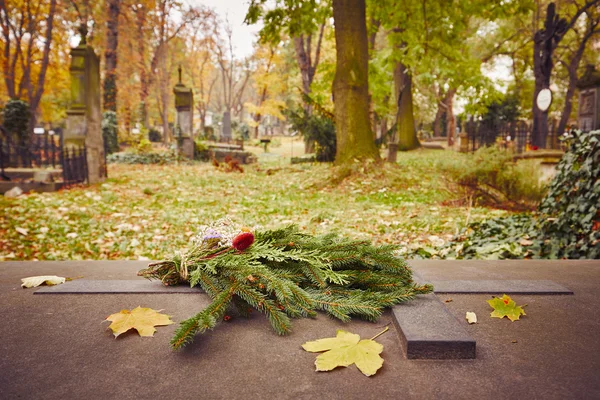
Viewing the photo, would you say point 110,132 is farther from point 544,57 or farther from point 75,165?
point 544,57

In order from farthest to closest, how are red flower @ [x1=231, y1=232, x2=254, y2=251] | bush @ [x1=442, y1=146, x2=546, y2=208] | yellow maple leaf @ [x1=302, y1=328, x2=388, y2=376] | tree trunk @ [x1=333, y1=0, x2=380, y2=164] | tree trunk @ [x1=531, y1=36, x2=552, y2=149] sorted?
tree trunk @ [x1=531, y1=36, x2=552, y2=149] < tree trunk @ [x1=333, y1=0, x2=380, y2=164] < bush @ [x1=442, y1=146, x2=546, y2=208] < red flower @ [x1=231, y1=232, x2=254, y2=251] < yellow maple leaf @ [x1=302, y1=328, x2=388, y2=376]

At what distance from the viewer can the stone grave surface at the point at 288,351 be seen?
147 centimetres

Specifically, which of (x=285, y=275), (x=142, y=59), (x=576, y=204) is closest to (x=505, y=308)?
(x=285, y=275)

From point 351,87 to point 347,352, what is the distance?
9.23 m

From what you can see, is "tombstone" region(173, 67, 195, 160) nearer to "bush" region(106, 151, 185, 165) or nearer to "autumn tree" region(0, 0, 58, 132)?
"bush" region(106, 151, 185, 165)

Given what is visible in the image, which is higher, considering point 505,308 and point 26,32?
point 26,32

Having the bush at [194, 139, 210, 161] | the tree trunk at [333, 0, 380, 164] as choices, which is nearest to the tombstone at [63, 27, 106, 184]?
the tree trunk at [333, 0, 380, 164]

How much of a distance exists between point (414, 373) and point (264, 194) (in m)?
7.70

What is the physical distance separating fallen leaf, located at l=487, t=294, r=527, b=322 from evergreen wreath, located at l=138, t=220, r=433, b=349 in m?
0.33

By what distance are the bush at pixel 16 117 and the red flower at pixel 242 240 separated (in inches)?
627

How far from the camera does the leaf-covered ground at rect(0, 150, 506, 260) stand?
5.32 meters

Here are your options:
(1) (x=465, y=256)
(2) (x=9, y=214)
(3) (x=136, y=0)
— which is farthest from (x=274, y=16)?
(3) (x=136, y=0)

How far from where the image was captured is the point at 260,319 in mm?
2047

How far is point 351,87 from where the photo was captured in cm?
1022
